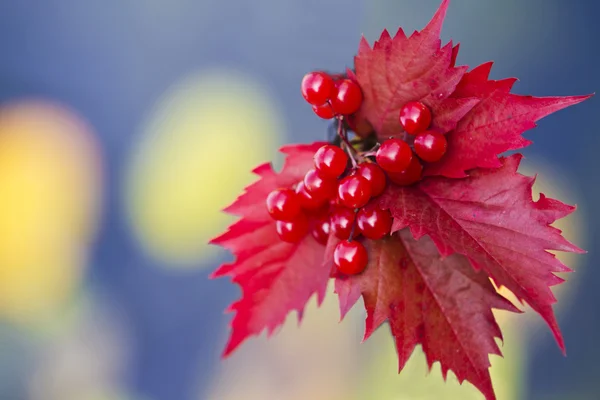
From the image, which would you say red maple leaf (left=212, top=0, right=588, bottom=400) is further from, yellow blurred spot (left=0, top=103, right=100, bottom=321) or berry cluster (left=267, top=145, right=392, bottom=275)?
yellow blurred spot (left=0, top=103, right=100, bottom=321)

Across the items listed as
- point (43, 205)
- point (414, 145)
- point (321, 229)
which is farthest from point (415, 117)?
point (43, 205)

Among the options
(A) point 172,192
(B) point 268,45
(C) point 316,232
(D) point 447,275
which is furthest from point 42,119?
(D) point 447,275

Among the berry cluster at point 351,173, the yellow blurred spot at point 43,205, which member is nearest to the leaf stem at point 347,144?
the berry cluster at point 351,173

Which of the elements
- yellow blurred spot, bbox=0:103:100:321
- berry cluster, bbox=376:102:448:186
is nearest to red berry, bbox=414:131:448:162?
berry cluster, bbox=376:102:448:186

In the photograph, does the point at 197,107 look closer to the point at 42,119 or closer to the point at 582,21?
the point at 42,119

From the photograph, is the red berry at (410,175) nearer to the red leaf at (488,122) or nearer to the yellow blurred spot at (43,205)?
the red leaf at (488,122)

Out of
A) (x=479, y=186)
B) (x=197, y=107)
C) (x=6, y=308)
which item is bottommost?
(x=479, y=186)
